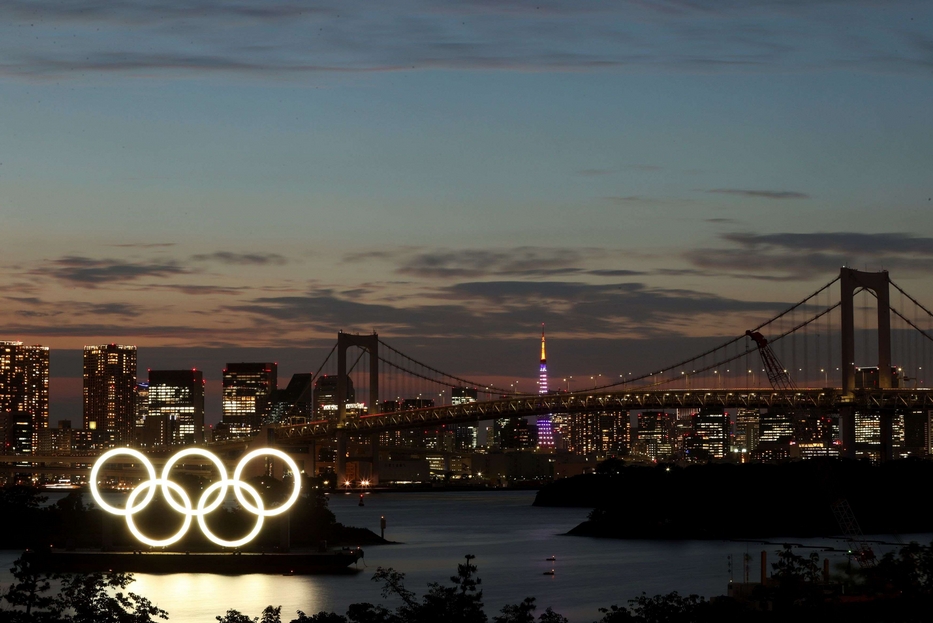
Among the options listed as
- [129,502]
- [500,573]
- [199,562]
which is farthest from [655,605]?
[129,502]

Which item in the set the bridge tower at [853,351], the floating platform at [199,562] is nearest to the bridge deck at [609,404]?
the bridge tower at [853,351]

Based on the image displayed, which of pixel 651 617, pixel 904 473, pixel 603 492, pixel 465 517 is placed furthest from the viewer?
pixel 603 492

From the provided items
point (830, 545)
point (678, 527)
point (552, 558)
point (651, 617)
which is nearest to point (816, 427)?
point (678, 527)

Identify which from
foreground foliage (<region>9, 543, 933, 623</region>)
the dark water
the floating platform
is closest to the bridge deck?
the dark water

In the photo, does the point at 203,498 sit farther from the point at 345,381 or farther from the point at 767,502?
the point at 345,381

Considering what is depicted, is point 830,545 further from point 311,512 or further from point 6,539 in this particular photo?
point 6,539

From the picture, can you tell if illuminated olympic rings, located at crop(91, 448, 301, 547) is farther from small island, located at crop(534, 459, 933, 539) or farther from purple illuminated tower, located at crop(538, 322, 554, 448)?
purple illuminated tower, located at crop(538, 322, 554, 448)
